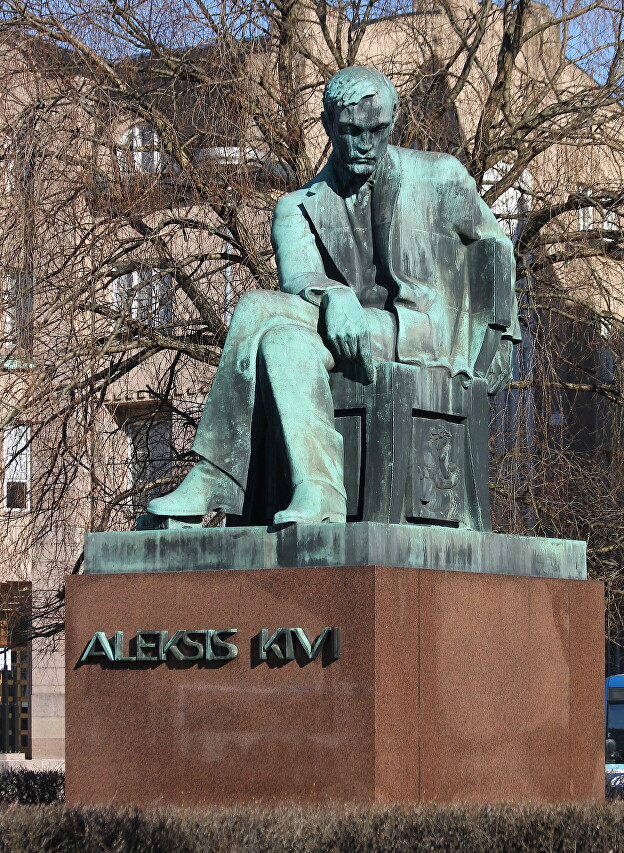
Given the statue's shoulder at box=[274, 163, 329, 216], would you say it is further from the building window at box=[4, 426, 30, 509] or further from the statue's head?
the building window at box=[4, 426, 30, 509]

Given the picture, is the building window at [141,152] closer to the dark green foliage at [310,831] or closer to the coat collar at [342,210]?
the coat collar at [342,210]

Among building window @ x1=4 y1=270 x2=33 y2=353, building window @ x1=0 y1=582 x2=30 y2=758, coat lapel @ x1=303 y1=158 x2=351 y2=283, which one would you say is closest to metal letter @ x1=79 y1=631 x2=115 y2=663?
coat lapel @ x1=303 y1=158 x2=351 y2=283

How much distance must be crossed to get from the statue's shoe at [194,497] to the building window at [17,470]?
609cm

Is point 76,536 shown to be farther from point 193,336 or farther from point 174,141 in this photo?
point 174,141

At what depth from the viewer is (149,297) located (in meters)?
13.5

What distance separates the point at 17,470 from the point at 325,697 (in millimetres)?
7749

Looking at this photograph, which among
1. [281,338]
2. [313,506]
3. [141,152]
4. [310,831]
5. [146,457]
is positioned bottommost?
[310,831]

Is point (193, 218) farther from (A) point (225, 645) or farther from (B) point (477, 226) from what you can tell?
(A) point (225, 645)

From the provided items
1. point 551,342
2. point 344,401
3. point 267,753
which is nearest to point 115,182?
point 551,342

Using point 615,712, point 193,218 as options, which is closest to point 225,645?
point 193,218

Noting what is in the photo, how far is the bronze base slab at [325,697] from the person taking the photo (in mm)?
6180

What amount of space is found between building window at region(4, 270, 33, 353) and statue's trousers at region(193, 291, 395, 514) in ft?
16.7

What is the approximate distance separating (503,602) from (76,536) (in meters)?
7.60

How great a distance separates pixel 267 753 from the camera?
20.7 ft
